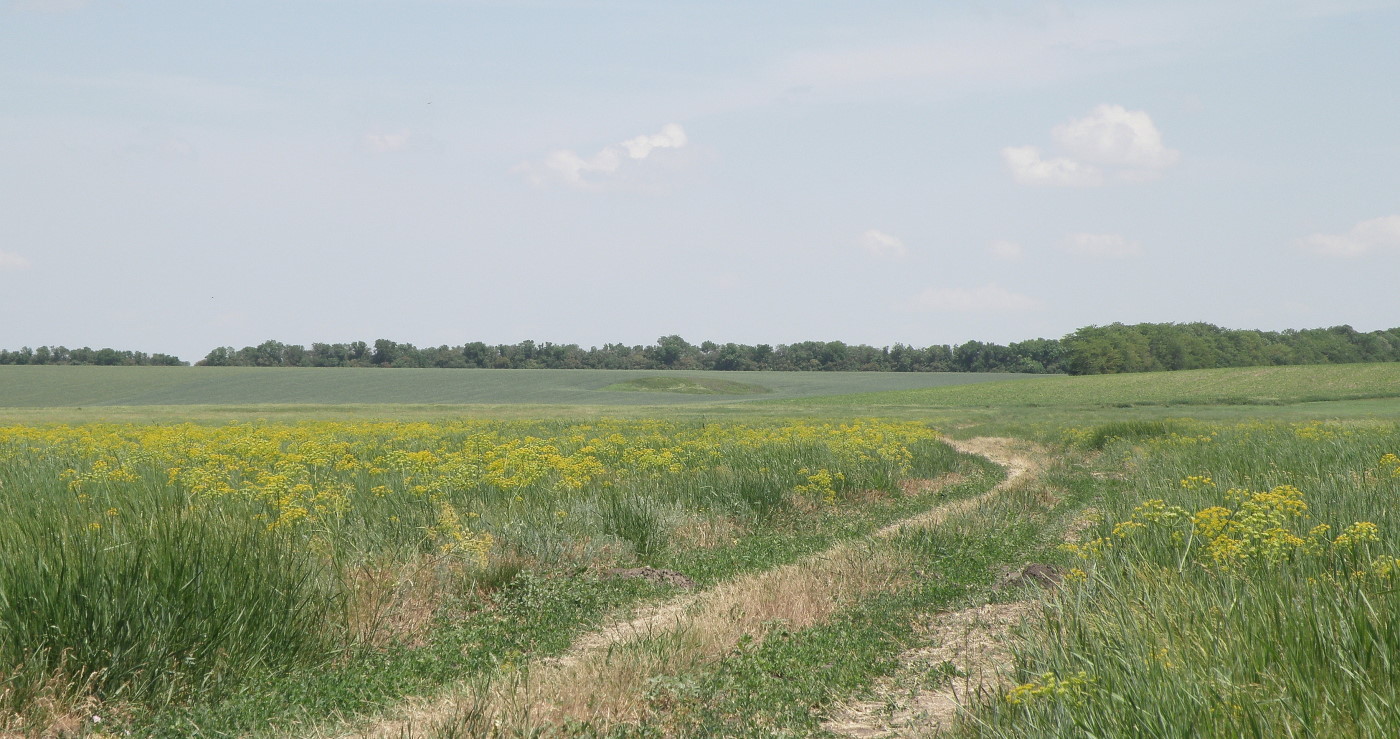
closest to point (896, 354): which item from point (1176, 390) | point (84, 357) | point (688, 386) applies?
point (688, 386)

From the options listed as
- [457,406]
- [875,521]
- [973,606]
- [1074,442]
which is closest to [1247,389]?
[1074,442]

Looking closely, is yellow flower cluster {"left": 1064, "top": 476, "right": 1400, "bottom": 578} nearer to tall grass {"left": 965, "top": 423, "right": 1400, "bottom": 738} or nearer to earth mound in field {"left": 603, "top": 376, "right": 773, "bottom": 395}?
tall grass {"left": 965, "top": 423, "right": 1400, "bottom": 738}

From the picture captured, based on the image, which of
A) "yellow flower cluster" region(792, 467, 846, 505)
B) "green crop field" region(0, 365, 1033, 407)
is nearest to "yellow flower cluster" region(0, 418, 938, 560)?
"yellow flower cluster" region(792, 467, 846, 505)

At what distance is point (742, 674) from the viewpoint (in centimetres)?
604

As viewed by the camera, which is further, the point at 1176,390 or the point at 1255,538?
the point at 1176,390

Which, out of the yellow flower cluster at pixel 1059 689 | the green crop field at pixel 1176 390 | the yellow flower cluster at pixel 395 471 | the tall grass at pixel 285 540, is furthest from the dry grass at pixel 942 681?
the green crop field at pixel 1176 390

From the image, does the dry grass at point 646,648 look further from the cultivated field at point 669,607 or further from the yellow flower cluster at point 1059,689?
the yellow flower cluster at point 1059,689

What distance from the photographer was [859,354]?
15088 centimetres

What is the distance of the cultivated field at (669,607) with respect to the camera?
412cm

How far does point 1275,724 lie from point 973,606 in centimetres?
481

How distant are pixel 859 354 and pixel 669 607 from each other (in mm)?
145234

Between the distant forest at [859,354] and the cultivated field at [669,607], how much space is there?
370ft

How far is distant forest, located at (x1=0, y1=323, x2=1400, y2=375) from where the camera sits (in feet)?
405

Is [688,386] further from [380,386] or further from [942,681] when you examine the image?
[942,681]
